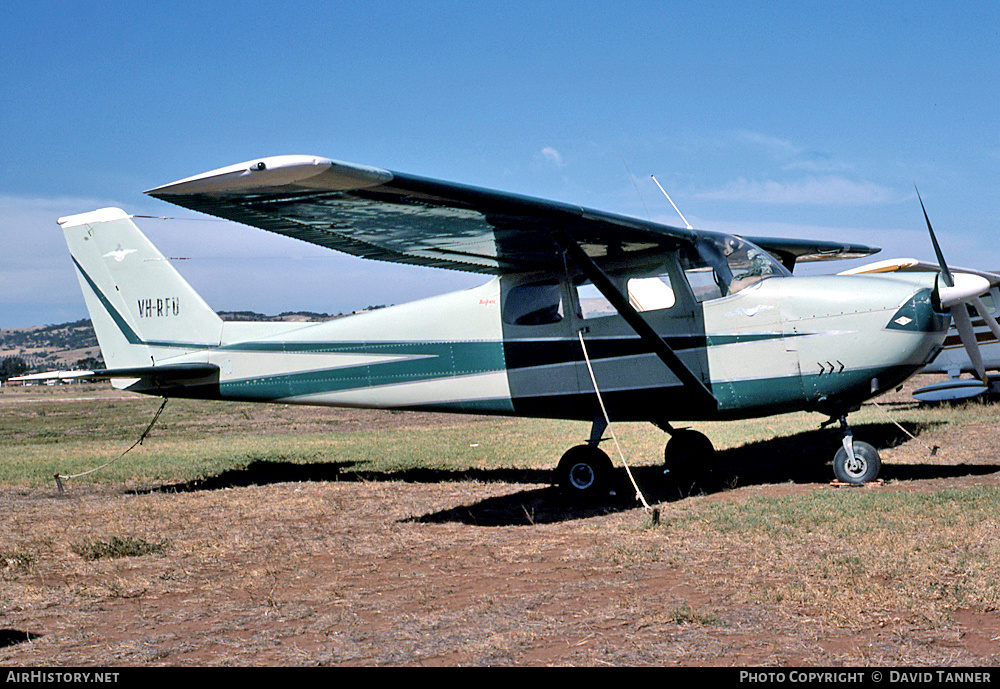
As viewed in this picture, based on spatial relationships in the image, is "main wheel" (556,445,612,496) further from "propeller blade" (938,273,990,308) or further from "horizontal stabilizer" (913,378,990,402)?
"horizontal stabilizer" (913,378,990,402)

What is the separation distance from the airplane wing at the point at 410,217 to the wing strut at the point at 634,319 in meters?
0.25

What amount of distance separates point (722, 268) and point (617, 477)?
3293 millimetres

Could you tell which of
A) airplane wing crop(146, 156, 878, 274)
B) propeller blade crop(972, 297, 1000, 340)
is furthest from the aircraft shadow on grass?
airplane wing crop(146, 156, 878, 274)

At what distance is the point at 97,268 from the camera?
12156 mm

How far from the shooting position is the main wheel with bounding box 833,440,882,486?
344 inches

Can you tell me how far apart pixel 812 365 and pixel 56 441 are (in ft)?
63.4

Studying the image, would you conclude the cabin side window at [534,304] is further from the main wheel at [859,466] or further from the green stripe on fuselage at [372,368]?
the main wheel at [859,466]

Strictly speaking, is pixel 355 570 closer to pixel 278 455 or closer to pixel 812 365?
pixel 812 365

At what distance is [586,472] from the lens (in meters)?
9.27

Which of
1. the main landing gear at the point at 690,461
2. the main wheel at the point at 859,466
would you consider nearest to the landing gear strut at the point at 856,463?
the main wheel at the point at 859,466

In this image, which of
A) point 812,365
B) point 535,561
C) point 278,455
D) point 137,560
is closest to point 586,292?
point 812,365

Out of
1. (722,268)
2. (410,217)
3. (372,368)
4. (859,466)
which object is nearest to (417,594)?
(410,217)

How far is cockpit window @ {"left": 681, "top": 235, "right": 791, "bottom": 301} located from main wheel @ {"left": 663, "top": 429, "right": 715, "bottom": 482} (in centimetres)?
201

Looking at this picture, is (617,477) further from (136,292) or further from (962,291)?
(136,292)
